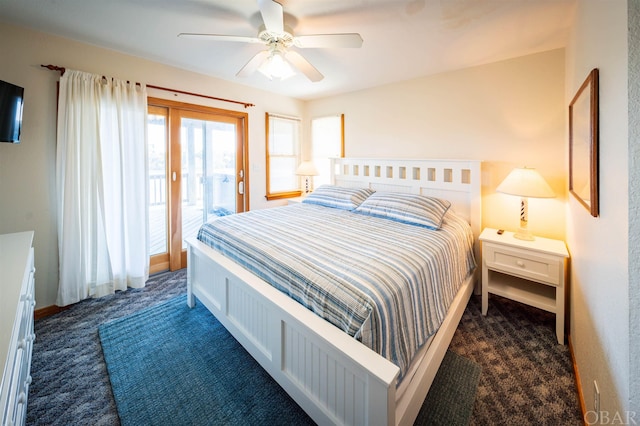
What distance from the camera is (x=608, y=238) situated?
111 cm

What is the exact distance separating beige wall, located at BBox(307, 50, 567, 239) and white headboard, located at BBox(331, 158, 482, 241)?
175mm

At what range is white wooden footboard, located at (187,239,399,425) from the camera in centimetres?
105

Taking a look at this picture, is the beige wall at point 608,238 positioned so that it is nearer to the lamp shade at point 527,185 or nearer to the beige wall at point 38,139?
the lamp shade at point 527,185

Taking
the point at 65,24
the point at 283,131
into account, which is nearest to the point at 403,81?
the point at 283,131

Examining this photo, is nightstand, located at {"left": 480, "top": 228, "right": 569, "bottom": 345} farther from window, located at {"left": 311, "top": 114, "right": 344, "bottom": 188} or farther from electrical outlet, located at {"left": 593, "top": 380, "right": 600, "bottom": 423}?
window, located at {"left": 311, "top": 114, "right": 344, "bottom": 188}

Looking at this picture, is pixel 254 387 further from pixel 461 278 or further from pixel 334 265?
pixel 461 278

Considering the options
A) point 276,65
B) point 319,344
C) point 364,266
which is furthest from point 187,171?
point 319,344

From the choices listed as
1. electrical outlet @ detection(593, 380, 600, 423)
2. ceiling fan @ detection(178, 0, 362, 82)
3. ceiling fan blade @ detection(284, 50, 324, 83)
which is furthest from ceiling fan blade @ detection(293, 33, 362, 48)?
electrical outlet @ detection(593, 380, 600, 423)

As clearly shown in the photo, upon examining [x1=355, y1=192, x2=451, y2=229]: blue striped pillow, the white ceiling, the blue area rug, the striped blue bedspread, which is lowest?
the blue area rug

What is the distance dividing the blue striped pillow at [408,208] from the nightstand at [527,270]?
47cm

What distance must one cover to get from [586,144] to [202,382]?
2.61 m

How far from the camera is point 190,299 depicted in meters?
2.46

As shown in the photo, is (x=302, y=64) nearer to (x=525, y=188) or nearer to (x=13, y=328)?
(x=525, y=188)

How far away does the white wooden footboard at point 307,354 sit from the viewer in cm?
105
